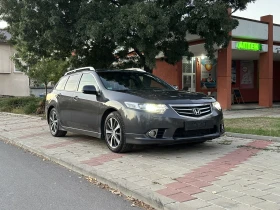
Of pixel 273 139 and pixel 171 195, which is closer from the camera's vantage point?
pixel 171 195

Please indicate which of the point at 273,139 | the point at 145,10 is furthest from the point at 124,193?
the point at 145,10

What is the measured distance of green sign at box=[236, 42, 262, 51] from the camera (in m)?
17.1

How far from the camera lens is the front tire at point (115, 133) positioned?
660 centimetres

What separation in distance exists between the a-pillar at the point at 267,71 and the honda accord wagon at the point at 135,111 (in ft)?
41.1

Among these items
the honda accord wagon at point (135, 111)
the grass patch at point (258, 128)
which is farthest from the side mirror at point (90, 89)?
the grass patch at point (258, 128)

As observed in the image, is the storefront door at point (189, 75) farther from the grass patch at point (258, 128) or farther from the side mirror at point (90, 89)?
the side mirror at point (90, 89)

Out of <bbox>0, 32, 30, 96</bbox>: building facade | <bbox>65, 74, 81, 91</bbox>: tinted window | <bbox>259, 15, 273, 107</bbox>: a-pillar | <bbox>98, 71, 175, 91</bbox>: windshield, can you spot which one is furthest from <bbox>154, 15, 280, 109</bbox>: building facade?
<bbox>0, 32, 30, 96</bbox>: building facade

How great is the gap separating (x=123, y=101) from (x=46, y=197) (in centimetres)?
243

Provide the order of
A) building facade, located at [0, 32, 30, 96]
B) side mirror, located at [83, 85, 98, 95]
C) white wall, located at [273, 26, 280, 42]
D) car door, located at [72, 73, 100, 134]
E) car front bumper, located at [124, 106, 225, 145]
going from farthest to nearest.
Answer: building facade, located at [0, 32, 30, 96], white wall, located at [273, 26, 280, 42], car door, located at [72, 73, 100, 134], side mirror, located at [83, 85, 98, 95], car front bumper, located at [124, 106, 225, 145]

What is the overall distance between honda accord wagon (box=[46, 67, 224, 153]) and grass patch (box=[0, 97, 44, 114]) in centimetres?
959

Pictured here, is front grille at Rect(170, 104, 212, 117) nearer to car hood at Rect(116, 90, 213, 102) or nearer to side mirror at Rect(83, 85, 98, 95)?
car hood at Rect(116, 90, 213, 102)

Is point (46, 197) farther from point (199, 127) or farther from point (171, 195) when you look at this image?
point (199, 127)

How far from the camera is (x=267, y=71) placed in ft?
62.1

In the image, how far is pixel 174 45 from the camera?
39.1 feet
